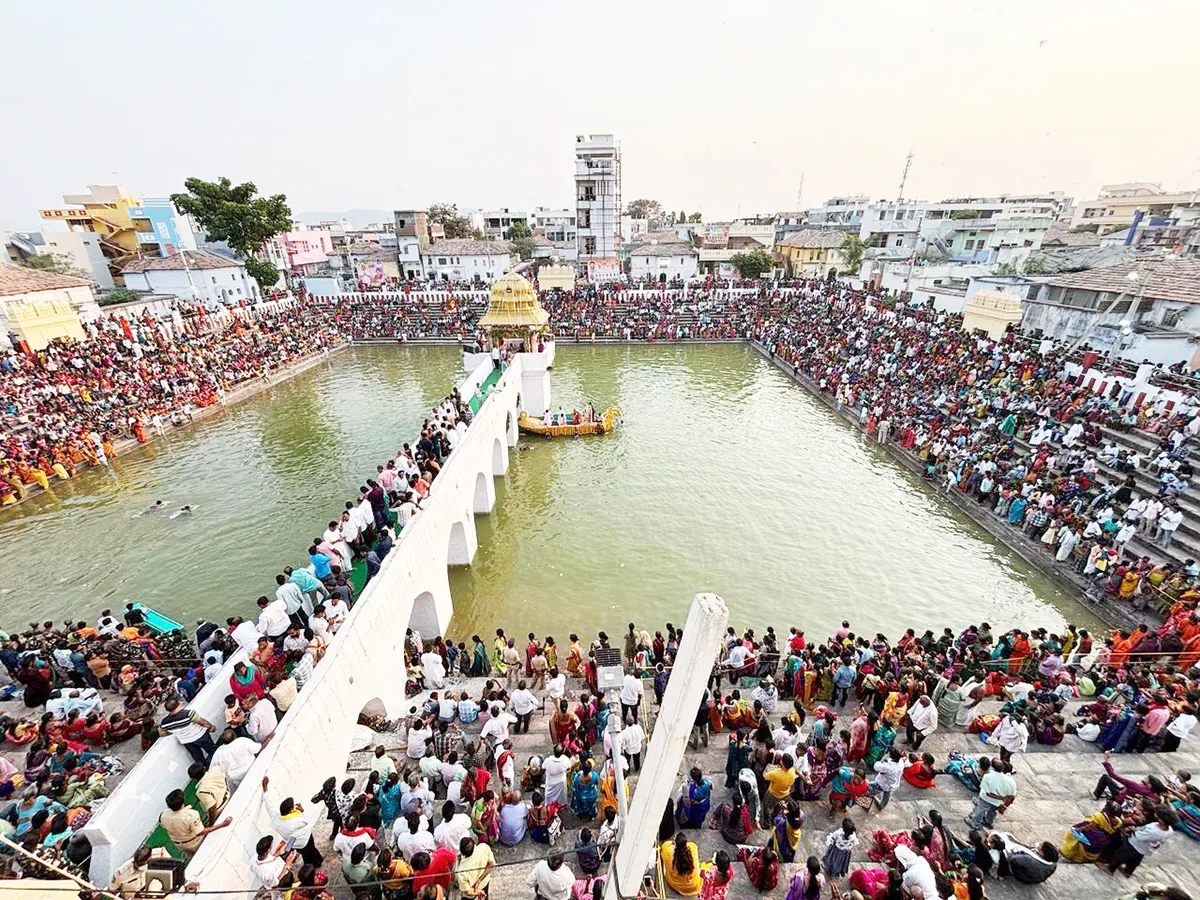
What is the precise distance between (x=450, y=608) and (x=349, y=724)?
5239 mm

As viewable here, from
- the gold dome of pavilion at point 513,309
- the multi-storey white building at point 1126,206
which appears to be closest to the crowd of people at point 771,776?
the gold dome of pavilion at point 513,309

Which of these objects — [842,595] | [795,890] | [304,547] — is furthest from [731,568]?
[304,547]

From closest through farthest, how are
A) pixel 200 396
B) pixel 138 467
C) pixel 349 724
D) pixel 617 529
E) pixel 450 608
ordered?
pixel 349 724, pixel 450 608, pixel 617 529, pixel 138 467, pixel 200 396

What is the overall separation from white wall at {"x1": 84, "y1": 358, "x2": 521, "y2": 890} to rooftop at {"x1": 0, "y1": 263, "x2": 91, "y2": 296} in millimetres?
25730

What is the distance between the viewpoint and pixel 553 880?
4.80m

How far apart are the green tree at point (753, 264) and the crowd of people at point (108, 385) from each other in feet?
126

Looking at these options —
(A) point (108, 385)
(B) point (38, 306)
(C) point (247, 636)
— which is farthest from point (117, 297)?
(C) point (247, 636)

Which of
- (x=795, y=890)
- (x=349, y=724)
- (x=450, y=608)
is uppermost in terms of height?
(x=795, y=890)

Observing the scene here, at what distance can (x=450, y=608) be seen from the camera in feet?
41.6

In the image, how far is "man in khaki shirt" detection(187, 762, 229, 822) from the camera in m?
5.18

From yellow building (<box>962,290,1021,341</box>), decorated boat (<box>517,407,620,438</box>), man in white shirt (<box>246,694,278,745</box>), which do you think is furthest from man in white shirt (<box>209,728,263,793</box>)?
yellow building (<box>962,290,1021,341</box>)

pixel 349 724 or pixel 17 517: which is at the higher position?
pixel 349 724

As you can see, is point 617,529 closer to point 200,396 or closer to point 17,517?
point 17,517

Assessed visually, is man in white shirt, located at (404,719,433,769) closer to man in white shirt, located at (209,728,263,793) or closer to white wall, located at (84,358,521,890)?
white wall, located at (84,358,521,890)
